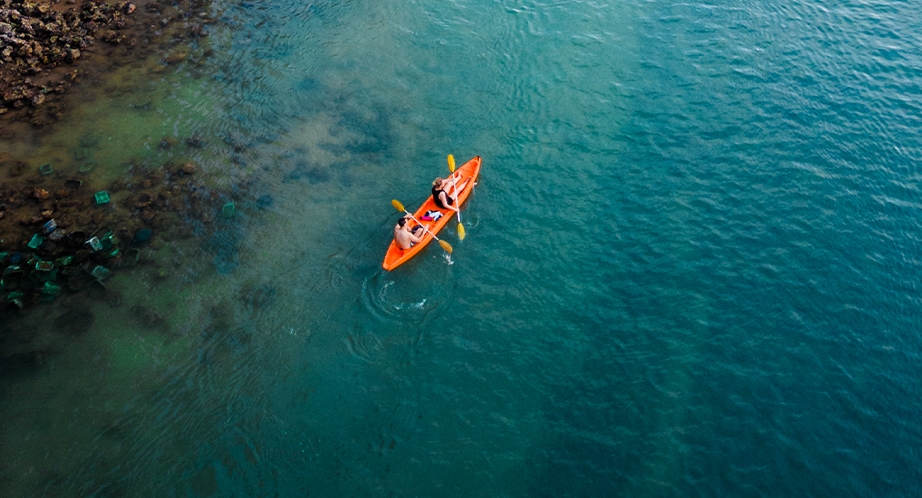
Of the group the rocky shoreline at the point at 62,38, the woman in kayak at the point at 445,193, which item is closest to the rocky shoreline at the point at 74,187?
the rocky shoreline at the point at 62,38

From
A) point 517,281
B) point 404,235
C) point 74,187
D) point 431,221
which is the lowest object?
point 74,187

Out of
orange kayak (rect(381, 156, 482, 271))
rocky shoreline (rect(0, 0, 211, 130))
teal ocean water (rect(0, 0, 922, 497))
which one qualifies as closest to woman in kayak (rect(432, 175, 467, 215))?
orange kayak (rect(381, 156, 482, 271))

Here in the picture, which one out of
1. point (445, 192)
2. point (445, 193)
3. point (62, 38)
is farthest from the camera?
point (62, 38)

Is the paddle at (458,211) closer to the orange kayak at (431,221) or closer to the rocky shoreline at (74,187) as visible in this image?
the orange kayak at (431,221)

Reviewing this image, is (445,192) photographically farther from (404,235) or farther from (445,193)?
(404,235)

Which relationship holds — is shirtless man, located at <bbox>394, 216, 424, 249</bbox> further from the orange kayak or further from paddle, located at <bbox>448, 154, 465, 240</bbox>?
paddle, located at <bbox>448, 154, 465, 240</bbox>

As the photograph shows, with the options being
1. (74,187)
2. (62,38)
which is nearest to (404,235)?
(74,187)

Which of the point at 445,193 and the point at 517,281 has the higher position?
the point at 445,193
